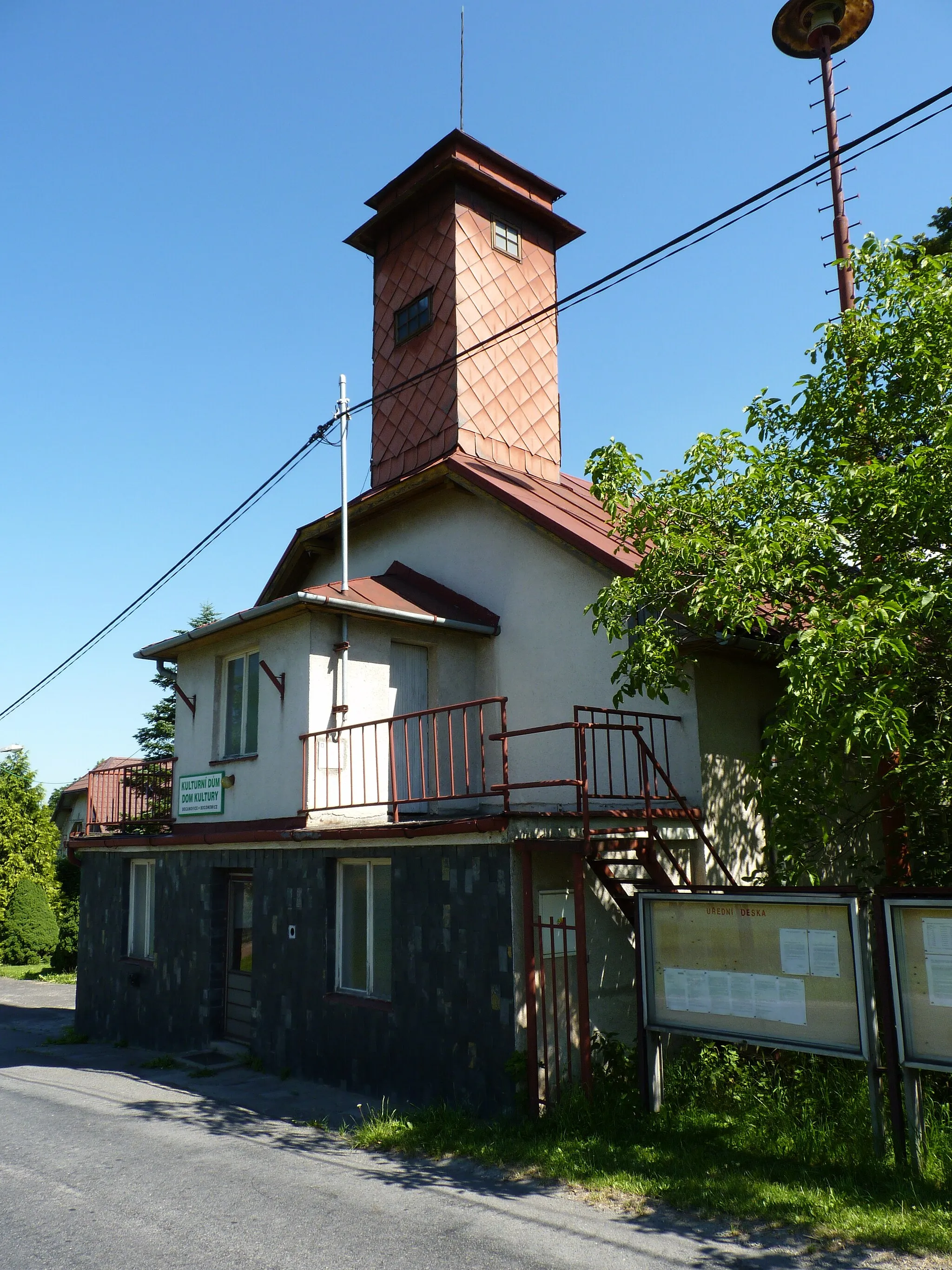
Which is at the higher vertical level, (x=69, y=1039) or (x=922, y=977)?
(x=922, y=977)

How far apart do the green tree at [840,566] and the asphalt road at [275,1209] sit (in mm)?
3066

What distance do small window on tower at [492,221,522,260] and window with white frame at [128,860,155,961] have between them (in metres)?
10.7

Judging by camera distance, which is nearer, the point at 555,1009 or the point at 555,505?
the point at 555,1009

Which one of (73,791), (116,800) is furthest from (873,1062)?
(73,791)

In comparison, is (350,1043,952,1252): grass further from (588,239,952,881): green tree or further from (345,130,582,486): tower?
(345,130,582,486): tower

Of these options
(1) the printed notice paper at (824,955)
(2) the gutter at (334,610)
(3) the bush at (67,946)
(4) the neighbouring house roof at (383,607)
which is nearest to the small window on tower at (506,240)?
(4) the neighbouring house roof at (383,607)

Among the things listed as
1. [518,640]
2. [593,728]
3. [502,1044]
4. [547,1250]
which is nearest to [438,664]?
[518,640]

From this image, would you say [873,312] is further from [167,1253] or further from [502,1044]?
[167,1253]

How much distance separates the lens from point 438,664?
1177 centimetres

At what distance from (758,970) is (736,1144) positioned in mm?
1196

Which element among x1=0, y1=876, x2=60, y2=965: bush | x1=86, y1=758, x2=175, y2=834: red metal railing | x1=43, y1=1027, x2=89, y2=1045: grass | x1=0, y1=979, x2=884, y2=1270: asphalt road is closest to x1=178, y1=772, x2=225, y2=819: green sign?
x1=86, y1=758, x2=175, y2=834: red metal railing

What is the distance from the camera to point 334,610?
10742mm

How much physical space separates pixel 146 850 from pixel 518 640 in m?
6.21

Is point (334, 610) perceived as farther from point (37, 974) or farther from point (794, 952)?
point (37, 974)
